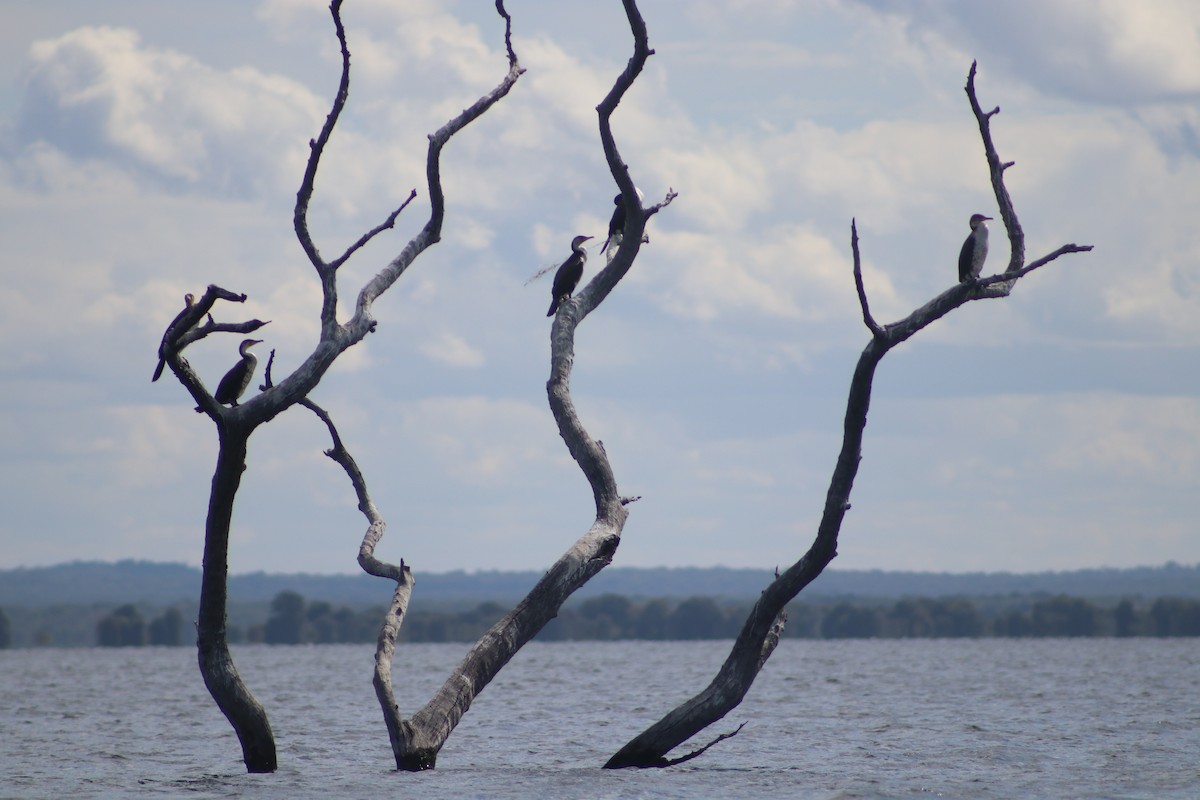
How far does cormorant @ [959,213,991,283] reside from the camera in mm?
16188

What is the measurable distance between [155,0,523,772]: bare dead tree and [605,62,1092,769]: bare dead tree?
4.25m

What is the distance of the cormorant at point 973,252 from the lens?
53.1ft

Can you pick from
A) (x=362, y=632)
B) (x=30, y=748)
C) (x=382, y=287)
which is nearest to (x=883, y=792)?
(x=382, y=287)

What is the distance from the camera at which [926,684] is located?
56.9 metres

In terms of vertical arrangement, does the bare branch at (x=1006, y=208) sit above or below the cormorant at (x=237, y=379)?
above

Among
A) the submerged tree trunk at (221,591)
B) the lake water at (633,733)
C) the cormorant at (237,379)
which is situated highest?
the cormorant at (237,379)

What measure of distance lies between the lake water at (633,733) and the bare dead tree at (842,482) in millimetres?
1384

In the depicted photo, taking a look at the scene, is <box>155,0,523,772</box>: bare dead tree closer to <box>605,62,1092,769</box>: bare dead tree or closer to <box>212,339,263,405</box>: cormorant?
<box>212,339,263,405</box>: cormorant

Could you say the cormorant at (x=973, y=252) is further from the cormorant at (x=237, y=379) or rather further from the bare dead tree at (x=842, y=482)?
the cormorant at (x=237, y=379)

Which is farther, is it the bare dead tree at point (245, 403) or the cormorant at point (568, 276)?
the cormorant at point (568, 276)

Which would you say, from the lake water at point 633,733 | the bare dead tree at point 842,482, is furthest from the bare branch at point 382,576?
the bare dead tree at point 842,482

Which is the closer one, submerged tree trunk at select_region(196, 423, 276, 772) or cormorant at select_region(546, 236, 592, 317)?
submerged tree trunk at select_region(196, 423, 276, 772)

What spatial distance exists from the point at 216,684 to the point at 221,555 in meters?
1.25

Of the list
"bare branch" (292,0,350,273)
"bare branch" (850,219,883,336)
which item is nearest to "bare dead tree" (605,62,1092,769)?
"bare branch" (850,219,883,336)
